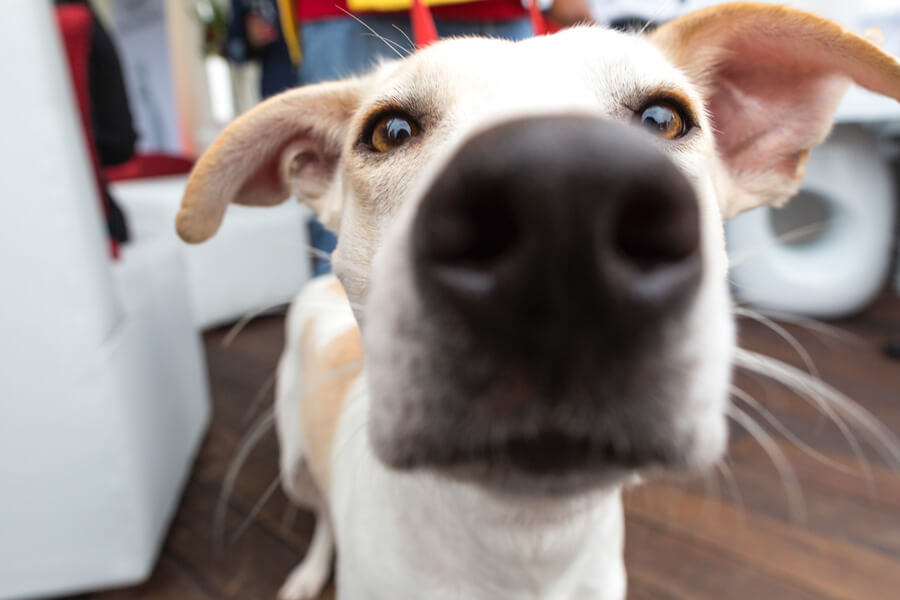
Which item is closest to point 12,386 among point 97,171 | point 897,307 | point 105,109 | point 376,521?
point 97,171

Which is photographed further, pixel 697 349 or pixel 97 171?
pixel 97 171

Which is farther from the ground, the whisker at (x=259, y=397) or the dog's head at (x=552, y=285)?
the dog's head at (x=552, y=285)

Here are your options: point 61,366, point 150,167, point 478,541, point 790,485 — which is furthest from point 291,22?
point 150,167

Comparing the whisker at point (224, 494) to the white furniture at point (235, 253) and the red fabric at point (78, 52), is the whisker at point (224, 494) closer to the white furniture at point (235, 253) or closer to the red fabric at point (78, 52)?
the red fabric at point (78, 52)

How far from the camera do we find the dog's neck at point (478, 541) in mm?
739

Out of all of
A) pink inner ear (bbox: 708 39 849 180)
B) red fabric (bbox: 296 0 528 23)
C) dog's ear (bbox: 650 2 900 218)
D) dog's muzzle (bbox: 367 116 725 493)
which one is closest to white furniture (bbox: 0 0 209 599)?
red fabric (bbox: 296 0 528 23)

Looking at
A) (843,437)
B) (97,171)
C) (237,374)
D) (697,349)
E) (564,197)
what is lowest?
(237,374)

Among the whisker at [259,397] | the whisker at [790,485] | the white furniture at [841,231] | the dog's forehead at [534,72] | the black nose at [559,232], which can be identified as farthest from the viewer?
the white furniture at [841,231]

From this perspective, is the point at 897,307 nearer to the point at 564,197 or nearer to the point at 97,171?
the point at 564,197

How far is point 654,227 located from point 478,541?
59 cm

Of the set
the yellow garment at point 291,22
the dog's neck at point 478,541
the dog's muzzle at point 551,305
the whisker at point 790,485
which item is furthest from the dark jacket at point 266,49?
the dog's muzzle at point 551,305

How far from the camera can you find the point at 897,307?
11.7 feet

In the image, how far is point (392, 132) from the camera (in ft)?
2.53

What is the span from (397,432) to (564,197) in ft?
0.84
